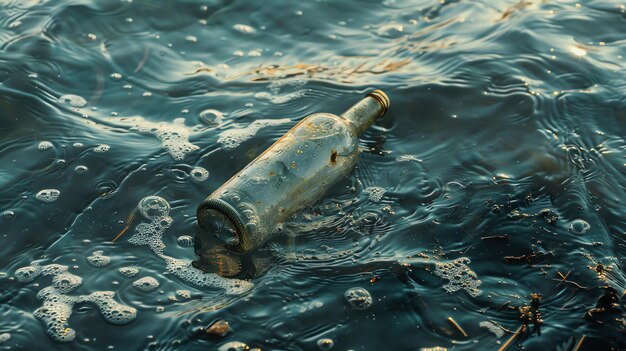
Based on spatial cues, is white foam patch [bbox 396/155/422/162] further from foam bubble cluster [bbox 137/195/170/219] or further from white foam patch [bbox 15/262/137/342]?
white foam patch [bbox 15/262/137/342]

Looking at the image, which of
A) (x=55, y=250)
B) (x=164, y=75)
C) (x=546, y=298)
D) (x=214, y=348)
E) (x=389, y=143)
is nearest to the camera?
(x=214, y=348)

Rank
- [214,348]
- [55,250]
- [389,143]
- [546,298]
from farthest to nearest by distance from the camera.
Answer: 1. [389,143]
2. [55,250]
3. [546,298]
4. [214,348]

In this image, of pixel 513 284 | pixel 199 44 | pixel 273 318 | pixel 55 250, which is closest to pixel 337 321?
pixel 273 318

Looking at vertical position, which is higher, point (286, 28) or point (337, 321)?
point (286, 28)

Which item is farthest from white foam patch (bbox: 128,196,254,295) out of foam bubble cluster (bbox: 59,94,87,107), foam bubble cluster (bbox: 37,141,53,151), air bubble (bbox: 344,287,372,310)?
foam bubble cluster (bbox: 59,94,87,107)

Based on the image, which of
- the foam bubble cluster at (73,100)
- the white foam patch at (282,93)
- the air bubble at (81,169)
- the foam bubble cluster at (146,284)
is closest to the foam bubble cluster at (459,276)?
the foam bubble cluster at (146,284)

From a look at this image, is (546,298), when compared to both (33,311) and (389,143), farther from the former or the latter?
(33,311)

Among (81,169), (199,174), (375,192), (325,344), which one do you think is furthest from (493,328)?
(81,169)
